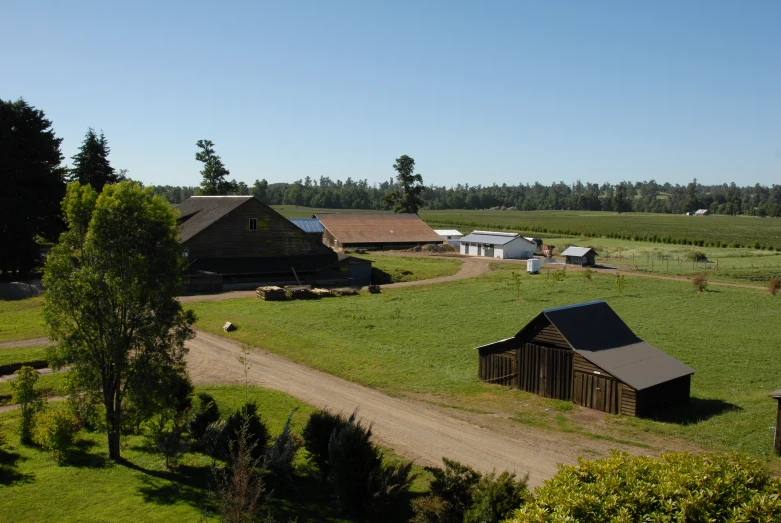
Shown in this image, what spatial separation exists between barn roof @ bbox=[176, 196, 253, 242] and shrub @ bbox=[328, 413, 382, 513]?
38.6 meters

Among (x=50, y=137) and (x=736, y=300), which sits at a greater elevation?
(x=50, y=137)

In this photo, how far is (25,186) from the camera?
50438 mm

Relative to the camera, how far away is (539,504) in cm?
1016

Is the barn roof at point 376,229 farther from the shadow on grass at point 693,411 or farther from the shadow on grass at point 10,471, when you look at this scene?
the shadow on grass at point 10,471

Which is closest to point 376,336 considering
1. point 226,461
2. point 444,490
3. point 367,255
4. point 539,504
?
point 226,461

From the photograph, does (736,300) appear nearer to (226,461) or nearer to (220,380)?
(220,380)

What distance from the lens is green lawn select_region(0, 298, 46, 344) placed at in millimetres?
32875

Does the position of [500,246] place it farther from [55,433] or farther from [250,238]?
[55,433]

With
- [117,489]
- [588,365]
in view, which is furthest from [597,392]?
[117,489]

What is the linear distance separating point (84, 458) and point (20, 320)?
2317 centimetres

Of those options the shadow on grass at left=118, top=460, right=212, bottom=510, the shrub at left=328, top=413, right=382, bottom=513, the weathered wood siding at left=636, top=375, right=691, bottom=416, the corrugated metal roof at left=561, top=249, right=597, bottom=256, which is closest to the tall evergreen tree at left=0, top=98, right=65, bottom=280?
the shadow on grass at left=118, top=460, right=212, bottom=510

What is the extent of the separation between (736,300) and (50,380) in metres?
44.2

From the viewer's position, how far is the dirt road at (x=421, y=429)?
1822 centimetres

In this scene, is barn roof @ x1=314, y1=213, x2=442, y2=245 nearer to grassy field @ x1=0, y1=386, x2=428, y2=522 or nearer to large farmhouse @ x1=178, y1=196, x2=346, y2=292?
large farmhouse @ x1=178, y1=196, x2=346, y2=292
